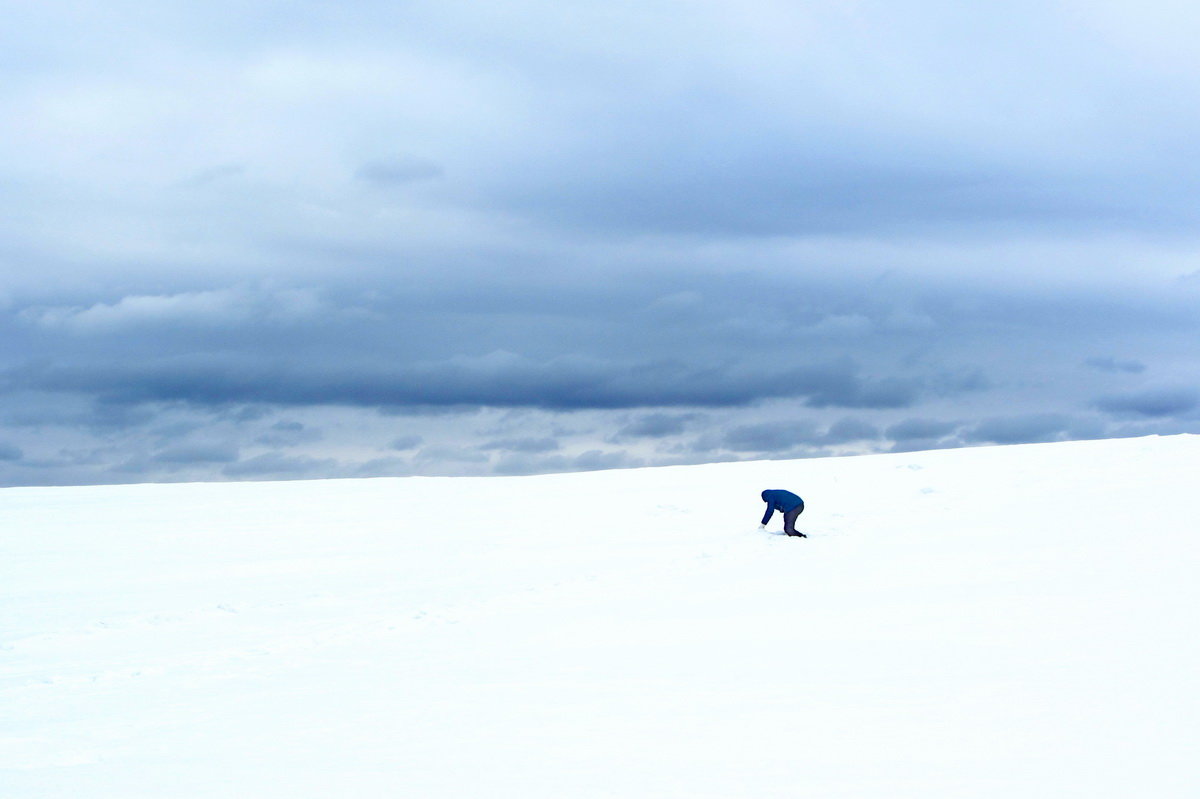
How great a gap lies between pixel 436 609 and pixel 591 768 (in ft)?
18.8

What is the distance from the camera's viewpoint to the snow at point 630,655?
6348 millimetres

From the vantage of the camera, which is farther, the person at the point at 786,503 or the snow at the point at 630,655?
the person at the point at 786,503

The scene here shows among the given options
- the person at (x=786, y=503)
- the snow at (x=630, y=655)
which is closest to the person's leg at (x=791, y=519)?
the person at (x=786, y=503)

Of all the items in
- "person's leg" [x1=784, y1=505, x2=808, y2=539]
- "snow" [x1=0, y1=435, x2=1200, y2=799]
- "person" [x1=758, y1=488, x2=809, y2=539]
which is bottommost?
"snow" [x1=0, y1=435, x2=1200, y2=799]

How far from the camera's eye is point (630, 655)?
9.31 metres

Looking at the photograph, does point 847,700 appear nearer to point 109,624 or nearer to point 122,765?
point 122,765

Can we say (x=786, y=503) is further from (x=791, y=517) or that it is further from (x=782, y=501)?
(x=791, y=517)

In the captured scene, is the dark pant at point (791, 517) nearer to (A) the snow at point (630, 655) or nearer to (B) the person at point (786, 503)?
(B) the person at point (786, 503)

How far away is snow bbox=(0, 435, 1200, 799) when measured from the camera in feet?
20.8

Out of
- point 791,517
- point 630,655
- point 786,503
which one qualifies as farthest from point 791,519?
point 630,655

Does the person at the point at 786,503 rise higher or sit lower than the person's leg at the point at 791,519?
higher

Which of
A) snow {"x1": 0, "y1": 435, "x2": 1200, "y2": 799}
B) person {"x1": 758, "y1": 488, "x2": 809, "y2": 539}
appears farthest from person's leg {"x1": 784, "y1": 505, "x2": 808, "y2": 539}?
snow {"x1": 0, "y1": 435, "x2": 1200, "y2": 799}

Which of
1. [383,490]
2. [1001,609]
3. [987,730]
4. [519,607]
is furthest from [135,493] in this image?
[987,730]

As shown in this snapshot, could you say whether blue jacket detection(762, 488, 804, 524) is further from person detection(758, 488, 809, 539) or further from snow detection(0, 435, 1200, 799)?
snow detection(0, 435, 1200, 799)
